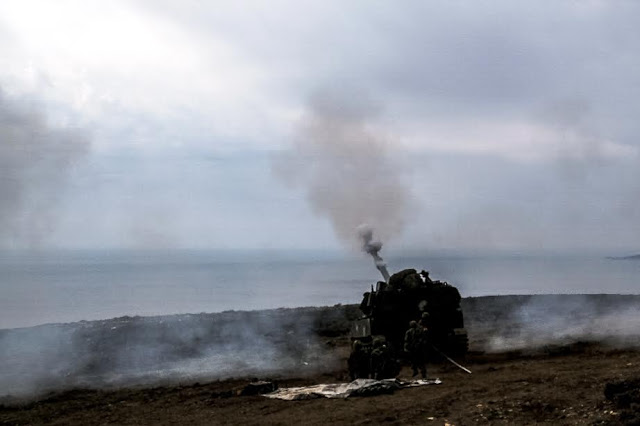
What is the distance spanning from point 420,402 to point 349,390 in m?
2.26

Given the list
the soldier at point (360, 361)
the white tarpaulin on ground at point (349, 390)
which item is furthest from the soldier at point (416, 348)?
the white tarpaulin on ground at point (349, 390)

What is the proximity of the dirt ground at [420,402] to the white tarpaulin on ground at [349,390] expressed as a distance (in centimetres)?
32

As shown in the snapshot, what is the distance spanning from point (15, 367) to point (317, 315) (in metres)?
19.2

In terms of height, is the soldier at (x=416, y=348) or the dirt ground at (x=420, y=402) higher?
the soldier at (x=416, y=348)

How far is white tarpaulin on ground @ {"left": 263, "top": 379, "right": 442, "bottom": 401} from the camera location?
54.4ft

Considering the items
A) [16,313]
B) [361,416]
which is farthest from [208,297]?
[361,416]

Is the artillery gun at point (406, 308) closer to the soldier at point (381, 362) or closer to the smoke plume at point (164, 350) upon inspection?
the smoke plume at point (164, 350)

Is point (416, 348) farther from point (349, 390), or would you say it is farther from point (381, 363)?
point (349, 390)

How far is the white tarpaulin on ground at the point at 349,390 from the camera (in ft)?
54.4

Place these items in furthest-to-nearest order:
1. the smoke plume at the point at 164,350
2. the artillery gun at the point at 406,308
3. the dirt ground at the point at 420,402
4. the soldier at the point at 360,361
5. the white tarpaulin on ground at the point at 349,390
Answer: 1. the artillery gun at the point at 406,308
2. the smoke plume at the point at 164,350
3. the soldier at the point at 360,361
4. the white tarpaulin on ground at the point at 349,390
5. the dirt ground at the point at 420,402

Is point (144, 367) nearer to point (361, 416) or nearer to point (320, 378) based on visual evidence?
point (320, 378)

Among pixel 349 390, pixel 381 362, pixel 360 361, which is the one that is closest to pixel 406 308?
pixel 360 361

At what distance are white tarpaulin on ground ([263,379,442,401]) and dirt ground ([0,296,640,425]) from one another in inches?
12.5

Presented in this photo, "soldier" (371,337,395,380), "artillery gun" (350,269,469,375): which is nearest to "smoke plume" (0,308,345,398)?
"artillery gun" (350,269,469,375)
